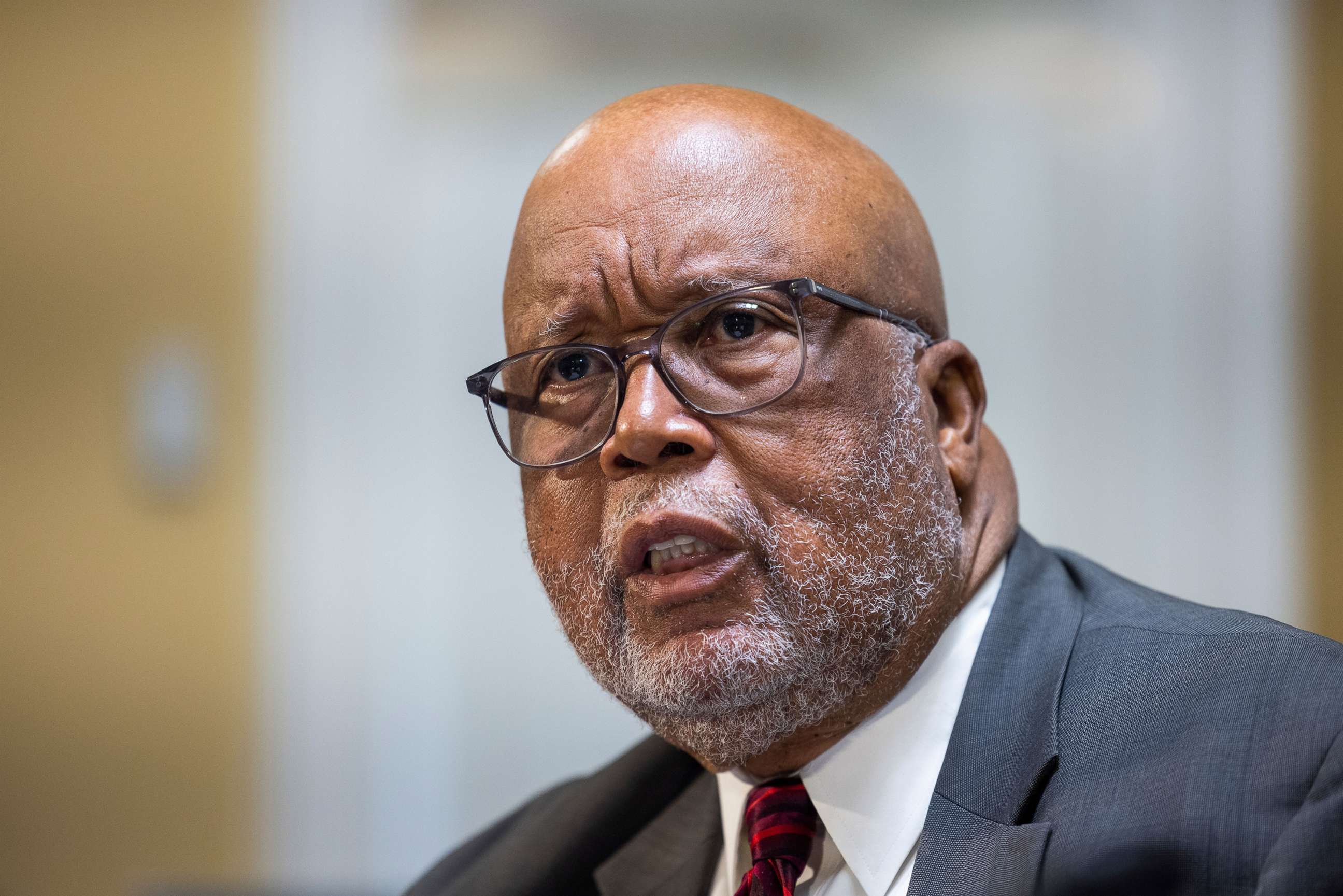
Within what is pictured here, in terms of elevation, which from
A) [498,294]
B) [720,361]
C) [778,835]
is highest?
[498,294]

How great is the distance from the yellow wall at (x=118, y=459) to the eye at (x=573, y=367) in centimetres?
181

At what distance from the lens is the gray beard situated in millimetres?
1327

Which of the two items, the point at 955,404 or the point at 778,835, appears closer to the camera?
the point at 778,835

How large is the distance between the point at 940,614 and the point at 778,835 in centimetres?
35

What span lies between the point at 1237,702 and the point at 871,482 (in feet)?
1.51

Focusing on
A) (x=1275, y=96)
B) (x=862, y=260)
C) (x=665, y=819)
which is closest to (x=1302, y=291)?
(x=1275, y=96)

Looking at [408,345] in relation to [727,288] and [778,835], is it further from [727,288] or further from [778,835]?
[778,835]

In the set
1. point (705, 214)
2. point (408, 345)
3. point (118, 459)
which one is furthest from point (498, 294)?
point (705, 214)

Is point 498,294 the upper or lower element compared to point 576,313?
upper

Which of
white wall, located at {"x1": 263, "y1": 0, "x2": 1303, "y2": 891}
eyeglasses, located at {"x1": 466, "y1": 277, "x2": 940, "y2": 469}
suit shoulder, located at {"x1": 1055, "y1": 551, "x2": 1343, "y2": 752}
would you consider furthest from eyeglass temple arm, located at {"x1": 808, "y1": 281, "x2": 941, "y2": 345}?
white wall, located at {"x1": 263, "y1": 0, "x2": 1303, "y2": 891}

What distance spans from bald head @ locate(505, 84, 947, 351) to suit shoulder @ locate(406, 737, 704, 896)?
73 centimetres

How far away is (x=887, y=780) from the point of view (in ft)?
4.49

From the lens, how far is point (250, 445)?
303 cm

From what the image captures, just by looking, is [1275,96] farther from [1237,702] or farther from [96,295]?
[96,295]
